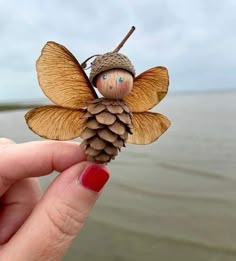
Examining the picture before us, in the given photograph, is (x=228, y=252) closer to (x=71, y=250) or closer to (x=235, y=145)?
(x=71, y=250)

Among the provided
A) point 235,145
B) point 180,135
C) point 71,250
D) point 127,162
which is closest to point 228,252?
point 71,250

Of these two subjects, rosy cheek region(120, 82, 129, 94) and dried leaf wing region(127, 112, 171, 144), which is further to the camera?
dried leaf wing region(127, 112, 171, 144)

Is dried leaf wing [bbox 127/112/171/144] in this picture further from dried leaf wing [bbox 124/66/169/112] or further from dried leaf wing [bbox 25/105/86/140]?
dried leaf wing [bbox 25/105/86/140]

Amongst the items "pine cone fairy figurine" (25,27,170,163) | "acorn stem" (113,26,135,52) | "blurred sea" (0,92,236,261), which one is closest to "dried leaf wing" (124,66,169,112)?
"pine cone fairy figurine" (25,27,170,163)

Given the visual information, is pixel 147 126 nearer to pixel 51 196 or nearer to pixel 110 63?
pixel 110 63

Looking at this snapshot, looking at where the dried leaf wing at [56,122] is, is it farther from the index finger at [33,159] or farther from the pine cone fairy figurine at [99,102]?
the index finger at [33,159]

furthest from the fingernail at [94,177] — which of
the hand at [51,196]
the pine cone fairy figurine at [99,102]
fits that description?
the pine cone fairy figurine at [99,102]

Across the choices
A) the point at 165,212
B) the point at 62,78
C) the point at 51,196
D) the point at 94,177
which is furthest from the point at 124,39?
the point at 165,212
